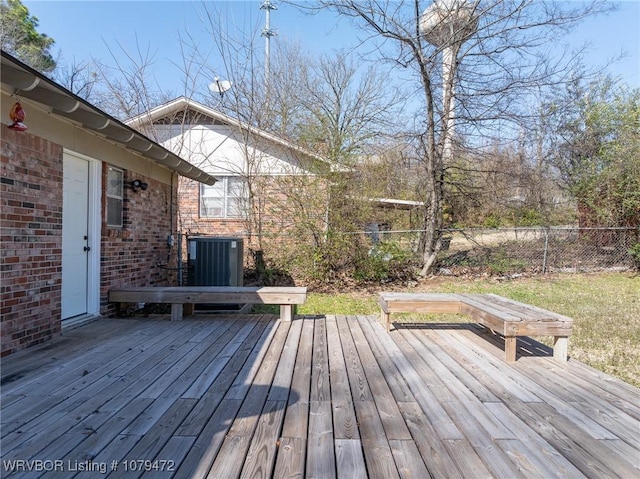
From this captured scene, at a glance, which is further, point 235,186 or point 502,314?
point 235,186

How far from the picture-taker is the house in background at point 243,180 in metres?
8.32

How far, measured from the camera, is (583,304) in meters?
6.43

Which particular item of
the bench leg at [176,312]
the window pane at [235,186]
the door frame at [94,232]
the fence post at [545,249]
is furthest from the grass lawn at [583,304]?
the window pane at [235,186]

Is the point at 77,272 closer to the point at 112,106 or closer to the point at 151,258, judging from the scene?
the point at 151,258

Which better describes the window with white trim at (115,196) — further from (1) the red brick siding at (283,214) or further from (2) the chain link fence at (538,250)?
(2) the chain link fence at (538,250)

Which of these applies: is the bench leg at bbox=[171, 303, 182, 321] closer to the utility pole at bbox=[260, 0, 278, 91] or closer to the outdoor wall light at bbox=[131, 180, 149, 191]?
the outdoor wall light at bbox=[131, 180, 149, 191]

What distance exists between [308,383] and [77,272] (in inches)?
136

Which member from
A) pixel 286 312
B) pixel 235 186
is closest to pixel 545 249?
pixel 286 312

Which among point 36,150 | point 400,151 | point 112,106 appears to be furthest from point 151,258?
point 112,106

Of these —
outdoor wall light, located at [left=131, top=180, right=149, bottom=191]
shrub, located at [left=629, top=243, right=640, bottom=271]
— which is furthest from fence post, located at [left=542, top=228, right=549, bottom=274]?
outdoor wall light, located at [left=131, top=180, right=149, bottom=191]

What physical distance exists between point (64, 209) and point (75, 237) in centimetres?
39

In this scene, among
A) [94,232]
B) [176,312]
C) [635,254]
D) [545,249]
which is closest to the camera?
[94,232]

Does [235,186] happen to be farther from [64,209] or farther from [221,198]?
[64,209]

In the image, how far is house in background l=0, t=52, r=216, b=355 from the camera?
3.25m
